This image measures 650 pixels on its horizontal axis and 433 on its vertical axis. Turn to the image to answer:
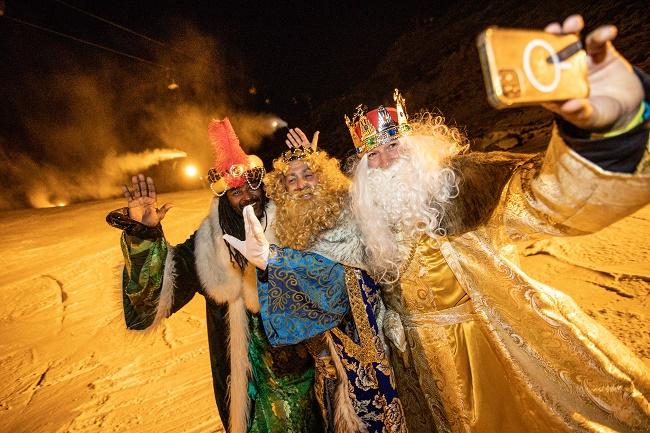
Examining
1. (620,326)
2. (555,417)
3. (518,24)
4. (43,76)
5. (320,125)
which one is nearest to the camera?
(555,417)

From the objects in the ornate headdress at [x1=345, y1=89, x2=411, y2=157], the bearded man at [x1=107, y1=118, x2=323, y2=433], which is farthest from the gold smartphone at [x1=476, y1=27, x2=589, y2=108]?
the bearded man at [x1=107, y1=118, x2=323, y2=433]

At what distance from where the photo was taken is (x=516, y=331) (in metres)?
1.58

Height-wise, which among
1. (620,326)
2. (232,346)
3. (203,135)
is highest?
(203,135)

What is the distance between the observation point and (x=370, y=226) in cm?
186

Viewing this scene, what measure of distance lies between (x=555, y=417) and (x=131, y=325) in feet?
8.86

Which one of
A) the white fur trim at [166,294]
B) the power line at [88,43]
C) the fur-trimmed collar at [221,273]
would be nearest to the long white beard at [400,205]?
the fur-trimmed collar at [221,273]

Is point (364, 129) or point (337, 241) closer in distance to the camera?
point (337, 241)

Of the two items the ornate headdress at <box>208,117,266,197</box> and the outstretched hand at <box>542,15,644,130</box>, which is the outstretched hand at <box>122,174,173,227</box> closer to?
the ornate headdress at <box>208,117,266,197</box>

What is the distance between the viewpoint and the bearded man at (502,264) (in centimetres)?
97

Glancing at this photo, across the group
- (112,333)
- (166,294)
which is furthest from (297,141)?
(112,333)

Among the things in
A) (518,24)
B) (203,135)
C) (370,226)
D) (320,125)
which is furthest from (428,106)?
(370,226)

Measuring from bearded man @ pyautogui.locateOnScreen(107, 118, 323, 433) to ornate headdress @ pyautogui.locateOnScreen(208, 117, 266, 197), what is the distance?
303 millimetres

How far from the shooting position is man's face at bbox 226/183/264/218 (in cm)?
256

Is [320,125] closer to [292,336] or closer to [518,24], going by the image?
[518,24]
